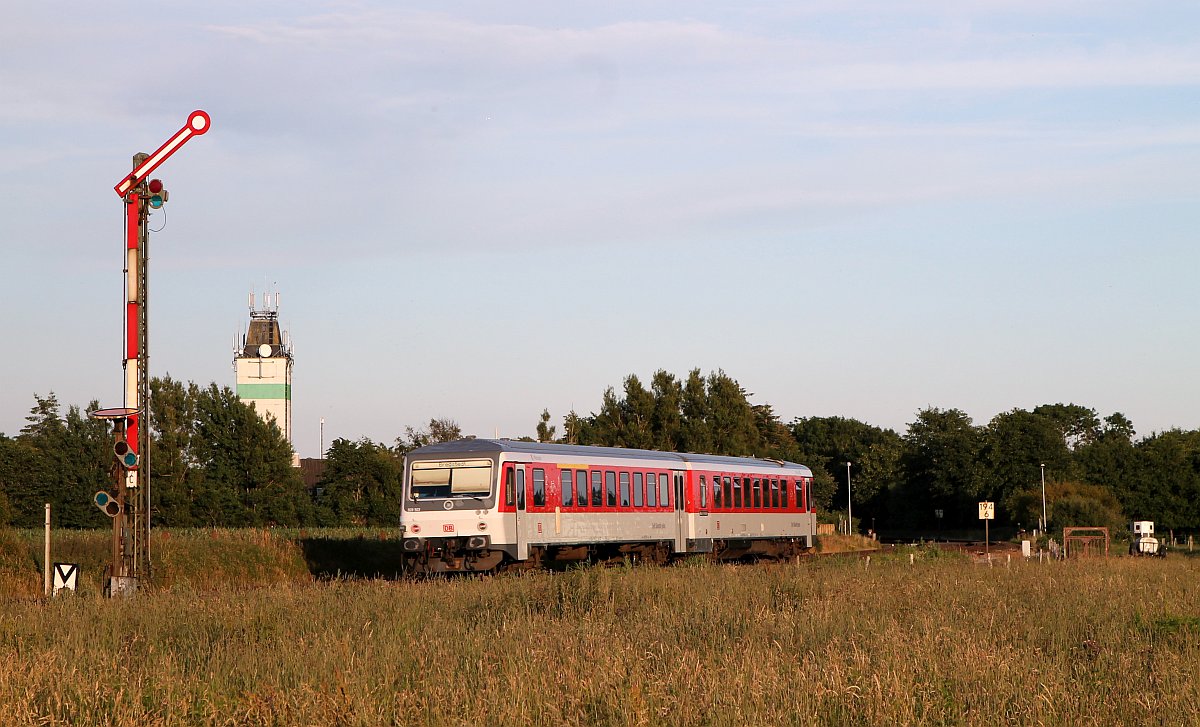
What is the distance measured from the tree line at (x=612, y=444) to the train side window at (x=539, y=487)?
1089 inches

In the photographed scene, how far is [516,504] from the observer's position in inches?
1018

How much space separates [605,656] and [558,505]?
→ 16.7 meters

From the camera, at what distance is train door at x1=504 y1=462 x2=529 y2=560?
25625 millimetres

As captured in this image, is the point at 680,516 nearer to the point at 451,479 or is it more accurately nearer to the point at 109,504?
the point at 451,479

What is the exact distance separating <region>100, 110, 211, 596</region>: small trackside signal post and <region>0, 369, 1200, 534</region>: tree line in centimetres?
3259

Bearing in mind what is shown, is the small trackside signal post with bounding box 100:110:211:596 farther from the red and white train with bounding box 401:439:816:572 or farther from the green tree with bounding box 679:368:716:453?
the green tree with bounding box 679:368:716:453

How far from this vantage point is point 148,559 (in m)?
21.3

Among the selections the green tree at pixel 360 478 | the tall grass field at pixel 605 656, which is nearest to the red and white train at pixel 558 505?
the tall grass field at pixel 605 656

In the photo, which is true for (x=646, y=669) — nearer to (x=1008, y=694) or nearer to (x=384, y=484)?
(x=1008, y=694)

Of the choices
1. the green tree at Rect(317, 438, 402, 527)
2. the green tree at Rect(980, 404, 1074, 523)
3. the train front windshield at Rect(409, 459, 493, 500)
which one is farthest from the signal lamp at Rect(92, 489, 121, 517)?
the green tree at Rect(980, 404, 1074, 523)

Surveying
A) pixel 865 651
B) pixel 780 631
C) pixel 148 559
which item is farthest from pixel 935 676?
pixel 148 559

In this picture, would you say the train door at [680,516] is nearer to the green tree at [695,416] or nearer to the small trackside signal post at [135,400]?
the small trackside signal post at [135,400]

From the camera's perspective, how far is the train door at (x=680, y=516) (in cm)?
3136

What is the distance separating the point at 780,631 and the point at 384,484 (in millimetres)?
68079
